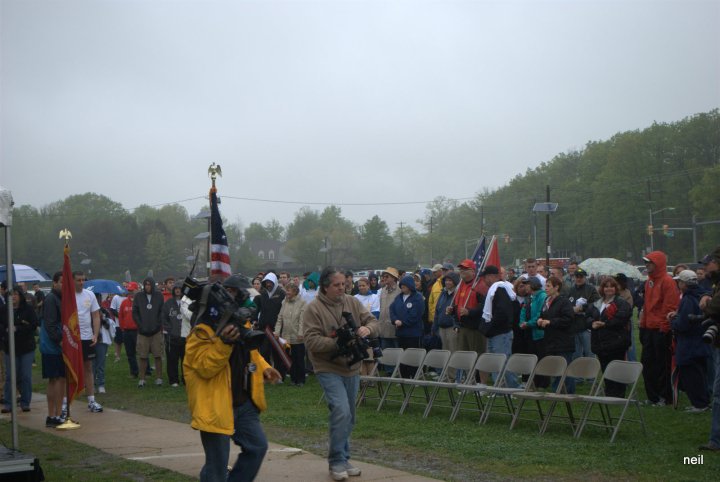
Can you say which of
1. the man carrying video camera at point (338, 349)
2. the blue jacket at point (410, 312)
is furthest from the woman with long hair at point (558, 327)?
the man carrying video camera at point (338, 349)

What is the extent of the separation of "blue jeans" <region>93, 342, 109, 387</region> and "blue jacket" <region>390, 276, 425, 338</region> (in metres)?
5.07

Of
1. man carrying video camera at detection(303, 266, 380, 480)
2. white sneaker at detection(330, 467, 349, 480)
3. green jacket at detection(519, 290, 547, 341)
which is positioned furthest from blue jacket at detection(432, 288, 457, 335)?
white sneaker at detection(330, 467, 349, 480)

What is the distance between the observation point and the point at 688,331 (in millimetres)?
10727

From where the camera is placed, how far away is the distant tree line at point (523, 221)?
71.0m

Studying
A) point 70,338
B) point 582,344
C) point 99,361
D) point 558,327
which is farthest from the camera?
point 99,361

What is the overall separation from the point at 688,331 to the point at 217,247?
6022 millimetres

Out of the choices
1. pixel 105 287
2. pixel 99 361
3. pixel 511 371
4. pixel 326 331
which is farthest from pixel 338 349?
pixel 105 287

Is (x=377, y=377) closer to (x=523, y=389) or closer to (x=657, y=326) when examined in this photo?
(x=523, y=389)

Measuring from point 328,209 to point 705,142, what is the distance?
50.8 m

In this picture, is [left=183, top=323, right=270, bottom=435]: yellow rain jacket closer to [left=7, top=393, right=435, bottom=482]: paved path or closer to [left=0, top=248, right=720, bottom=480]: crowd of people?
[left=0, top=248, right=720, bottom=480]: crowd of people

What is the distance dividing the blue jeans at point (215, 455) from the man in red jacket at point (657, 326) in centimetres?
739

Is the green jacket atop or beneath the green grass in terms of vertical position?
atop

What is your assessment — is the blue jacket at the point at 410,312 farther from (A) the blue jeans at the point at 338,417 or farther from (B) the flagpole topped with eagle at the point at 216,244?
(A) the blue jeans at the point at 338,417

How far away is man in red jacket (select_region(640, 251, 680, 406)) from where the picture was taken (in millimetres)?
11602
